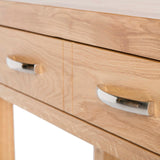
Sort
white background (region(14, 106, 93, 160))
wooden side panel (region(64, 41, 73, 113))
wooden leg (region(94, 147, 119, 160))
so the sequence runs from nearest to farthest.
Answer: wooden side panel (region(64, 41, 73, 113)), wooden leg (region(94, 147, 119, 160)), white background (region(14, 106, 93, 160))

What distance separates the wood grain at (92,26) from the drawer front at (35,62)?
0.07 ft

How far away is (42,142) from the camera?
102cm

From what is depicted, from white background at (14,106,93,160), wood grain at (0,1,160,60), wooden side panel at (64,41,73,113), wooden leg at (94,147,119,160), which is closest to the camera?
wood grain at (0,1,160,60)

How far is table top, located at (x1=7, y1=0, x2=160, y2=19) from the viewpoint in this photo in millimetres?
441

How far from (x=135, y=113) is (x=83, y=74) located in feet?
0.36

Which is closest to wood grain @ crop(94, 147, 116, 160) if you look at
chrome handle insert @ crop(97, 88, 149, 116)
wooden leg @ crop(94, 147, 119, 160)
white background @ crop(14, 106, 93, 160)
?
wooden leg @ crop(94, 147, 119, 160)

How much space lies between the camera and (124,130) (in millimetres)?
483

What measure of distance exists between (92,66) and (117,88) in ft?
0.18

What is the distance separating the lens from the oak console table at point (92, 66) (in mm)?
433

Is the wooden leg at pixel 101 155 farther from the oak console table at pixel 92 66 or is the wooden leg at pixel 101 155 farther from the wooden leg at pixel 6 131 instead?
the wooden leg at pixel 6 131

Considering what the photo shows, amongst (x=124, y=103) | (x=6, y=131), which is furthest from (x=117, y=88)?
(x=6, y=131)

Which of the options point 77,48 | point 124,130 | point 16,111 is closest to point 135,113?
point 124,130

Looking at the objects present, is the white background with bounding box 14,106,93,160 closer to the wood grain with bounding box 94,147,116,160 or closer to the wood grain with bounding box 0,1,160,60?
the wood grain with bounding box 94,147,116,160

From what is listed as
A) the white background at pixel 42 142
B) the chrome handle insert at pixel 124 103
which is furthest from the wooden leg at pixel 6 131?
the chrome handle insert at pixel 124 103
